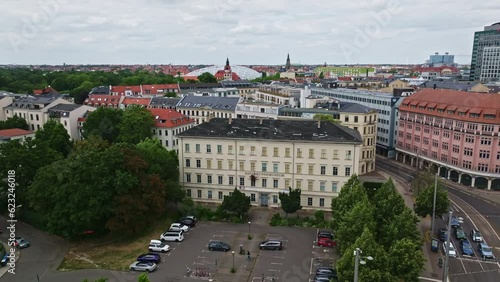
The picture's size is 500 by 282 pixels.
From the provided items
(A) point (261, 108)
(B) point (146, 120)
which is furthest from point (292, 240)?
(A) point (261, 108)

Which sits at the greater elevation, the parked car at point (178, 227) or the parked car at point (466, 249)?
the parked car at point (178, 227)

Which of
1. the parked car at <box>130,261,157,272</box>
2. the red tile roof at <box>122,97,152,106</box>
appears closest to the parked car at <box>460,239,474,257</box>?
the parked car at <box>130,261,157,272</box>

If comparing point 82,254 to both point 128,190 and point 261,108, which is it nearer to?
point 128,190

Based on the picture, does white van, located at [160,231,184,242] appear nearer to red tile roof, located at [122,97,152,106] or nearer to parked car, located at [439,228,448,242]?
parked car, located at [439,228,448,242]

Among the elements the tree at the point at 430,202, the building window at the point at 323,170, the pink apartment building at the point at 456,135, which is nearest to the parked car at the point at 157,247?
the building window at the point at 323,170

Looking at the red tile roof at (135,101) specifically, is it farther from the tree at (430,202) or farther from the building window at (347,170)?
the tree at (430,202)

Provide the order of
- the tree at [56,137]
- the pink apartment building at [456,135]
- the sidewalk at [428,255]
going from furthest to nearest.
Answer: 1. the tree at [56,137]
2. the pink apartment building at [456,135]
3. the sidewalk at [428,255]
